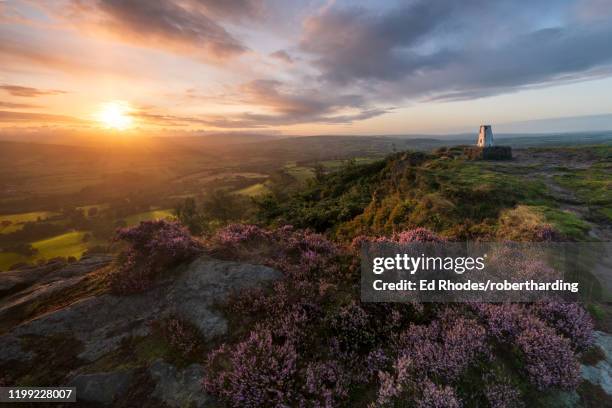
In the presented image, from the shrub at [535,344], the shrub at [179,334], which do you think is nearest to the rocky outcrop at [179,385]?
the shrub at [179,334]

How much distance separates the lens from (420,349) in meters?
4.67

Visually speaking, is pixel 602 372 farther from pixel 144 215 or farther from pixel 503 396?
pixel 144 215

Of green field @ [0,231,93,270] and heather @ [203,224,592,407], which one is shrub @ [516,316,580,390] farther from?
green field @ [0,231,93,270]

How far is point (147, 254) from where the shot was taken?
7609mm

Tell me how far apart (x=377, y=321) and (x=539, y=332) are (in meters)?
2.90

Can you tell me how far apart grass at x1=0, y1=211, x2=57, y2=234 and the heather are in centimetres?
10104

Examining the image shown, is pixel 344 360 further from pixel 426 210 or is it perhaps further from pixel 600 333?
pixel 426 210

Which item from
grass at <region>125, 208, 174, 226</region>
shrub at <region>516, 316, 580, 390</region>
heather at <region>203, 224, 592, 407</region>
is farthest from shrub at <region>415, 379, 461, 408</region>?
grass at <region>125, 208, 174, 226</region>

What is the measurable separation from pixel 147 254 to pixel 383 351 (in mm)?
6609

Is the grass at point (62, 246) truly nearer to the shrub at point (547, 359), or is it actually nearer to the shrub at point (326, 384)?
the shrub at point (326, 384)

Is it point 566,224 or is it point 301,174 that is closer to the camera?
point 566,224

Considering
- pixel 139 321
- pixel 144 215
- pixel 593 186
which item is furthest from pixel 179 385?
pixel 144 215

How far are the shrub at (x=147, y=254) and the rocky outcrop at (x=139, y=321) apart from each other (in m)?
0.38

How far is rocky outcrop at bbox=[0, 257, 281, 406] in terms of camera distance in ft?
15.0
